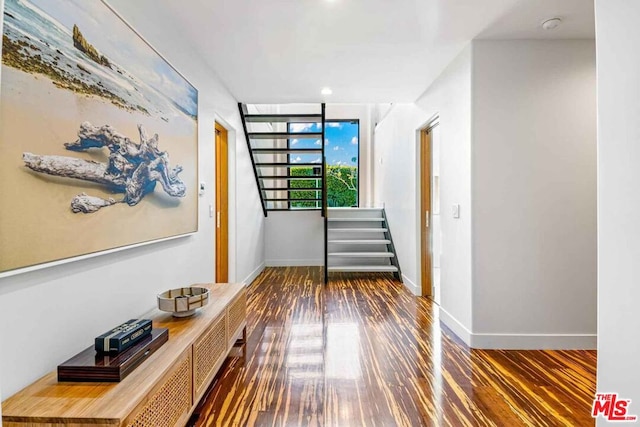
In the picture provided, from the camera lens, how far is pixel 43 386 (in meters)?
1.17

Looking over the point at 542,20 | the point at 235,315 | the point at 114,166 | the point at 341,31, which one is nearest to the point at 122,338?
the point at 114,166

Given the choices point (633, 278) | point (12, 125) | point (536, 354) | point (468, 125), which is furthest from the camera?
point (468, 125)

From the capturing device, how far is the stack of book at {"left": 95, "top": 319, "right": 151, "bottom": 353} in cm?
132

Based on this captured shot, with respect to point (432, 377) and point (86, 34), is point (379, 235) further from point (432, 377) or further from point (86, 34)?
point (86, 34)

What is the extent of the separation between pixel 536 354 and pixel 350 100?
3.44 m

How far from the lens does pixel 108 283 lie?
163cm

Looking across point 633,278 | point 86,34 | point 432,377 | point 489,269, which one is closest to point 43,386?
point 86,34

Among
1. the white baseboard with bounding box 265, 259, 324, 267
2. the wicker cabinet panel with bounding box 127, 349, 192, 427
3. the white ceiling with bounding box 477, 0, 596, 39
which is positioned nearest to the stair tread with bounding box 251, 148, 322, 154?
the white baseboard with bounding box 265, 259, 324, 267

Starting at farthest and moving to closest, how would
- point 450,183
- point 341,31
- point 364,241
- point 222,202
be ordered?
point 364,241 < point 222,202 < point 450,183 < point 341,31

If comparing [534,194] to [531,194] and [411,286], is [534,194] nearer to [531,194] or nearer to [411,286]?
[531,194]

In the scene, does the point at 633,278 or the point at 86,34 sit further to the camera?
the point at 86,34

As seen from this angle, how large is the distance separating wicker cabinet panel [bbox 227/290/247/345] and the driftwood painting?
938 millimetres

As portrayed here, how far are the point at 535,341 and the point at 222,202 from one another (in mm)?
3577

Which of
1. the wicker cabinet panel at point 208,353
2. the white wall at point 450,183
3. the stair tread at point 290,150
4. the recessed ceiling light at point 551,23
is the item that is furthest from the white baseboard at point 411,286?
the recessed ceiling light at point 551,23
